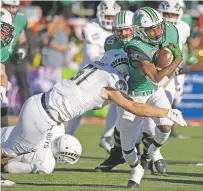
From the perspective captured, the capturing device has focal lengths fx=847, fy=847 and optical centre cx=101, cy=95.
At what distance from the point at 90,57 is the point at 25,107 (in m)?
4.02

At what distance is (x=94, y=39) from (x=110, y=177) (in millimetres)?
3145

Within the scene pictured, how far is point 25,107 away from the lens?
7543 mm

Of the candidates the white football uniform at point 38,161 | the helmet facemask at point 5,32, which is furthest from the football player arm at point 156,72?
the white football uniform at point 38,161

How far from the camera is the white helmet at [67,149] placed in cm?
846

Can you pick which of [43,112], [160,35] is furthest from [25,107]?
[160,35]

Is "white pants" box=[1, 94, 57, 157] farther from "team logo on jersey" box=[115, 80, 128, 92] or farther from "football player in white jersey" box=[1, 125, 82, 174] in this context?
"football player in white jersey" box=[1, 125, 82, 174]

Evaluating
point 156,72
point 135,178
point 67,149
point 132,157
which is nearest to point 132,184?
point 135,178

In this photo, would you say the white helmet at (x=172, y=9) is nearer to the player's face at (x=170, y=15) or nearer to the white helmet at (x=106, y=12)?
the player's face at (x=170, y=15)

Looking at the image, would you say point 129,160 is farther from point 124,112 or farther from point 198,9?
point 198,9

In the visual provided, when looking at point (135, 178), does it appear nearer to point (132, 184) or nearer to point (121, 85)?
point (132, 184)

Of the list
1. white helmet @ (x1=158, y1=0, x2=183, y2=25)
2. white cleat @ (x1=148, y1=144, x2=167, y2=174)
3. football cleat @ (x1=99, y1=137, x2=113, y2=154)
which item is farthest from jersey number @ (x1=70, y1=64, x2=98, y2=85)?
football cleat @ (x1=99, y1=137, x2=113, y2=154)

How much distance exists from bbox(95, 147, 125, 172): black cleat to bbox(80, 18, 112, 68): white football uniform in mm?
2328

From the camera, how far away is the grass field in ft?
25.5

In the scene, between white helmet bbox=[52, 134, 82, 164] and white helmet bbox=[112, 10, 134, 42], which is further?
white helmet bbox=[52, 134, 82, 164]
